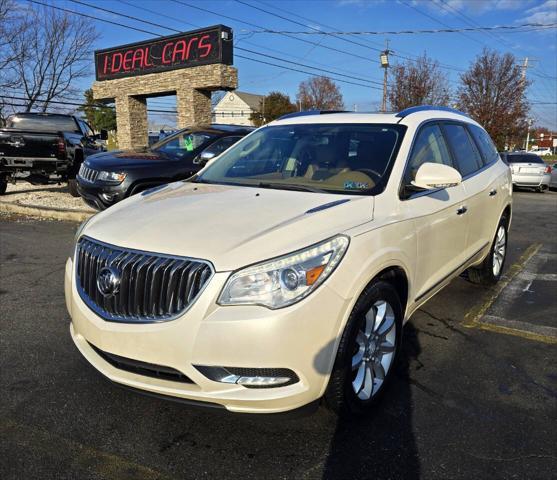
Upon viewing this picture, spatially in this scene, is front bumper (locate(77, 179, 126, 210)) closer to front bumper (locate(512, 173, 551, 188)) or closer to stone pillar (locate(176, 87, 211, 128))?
stone pillar (locate(176, 87, 211, 128))

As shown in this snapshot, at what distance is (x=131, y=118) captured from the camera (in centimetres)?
2100

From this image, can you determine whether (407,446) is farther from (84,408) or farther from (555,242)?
(555,242)

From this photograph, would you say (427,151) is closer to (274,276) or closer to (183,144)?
(274,276)

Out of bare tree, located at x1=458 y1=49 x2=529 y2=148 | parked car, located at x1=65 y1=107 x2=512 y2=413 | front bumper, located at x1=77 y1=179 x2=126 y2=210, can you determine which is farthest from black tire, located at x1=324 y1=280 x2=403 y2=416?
bare tree, located at x1=458 y1=49 x2=529 y2=148

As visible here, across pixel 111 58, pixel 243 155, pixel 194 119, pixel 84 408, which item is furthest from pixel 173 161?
pixel 111 58

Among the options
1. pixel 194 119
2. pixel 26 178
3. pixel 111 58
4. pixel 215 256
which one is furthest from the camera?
pixel 111 58

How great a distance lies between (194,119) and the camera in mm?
18281

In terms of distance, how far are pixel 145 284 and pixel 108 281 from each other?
0.25 metres

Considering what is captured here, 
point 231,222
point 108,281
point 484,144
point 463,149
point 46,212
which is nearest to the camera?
point 108,281

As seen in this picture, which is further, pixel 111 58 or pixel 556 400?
A: pixel 111 58

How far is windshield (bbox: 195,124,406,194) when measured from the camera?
335 cm

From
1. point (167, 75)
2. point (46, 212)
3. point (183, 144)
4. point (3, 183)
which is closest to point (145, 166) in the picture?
point (183, 144)

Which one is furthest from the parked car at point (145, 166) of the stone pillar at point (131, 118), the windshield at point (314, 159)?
the stone pillar at point (131, 118)

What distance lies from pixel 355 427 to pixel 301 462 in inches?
17.2
